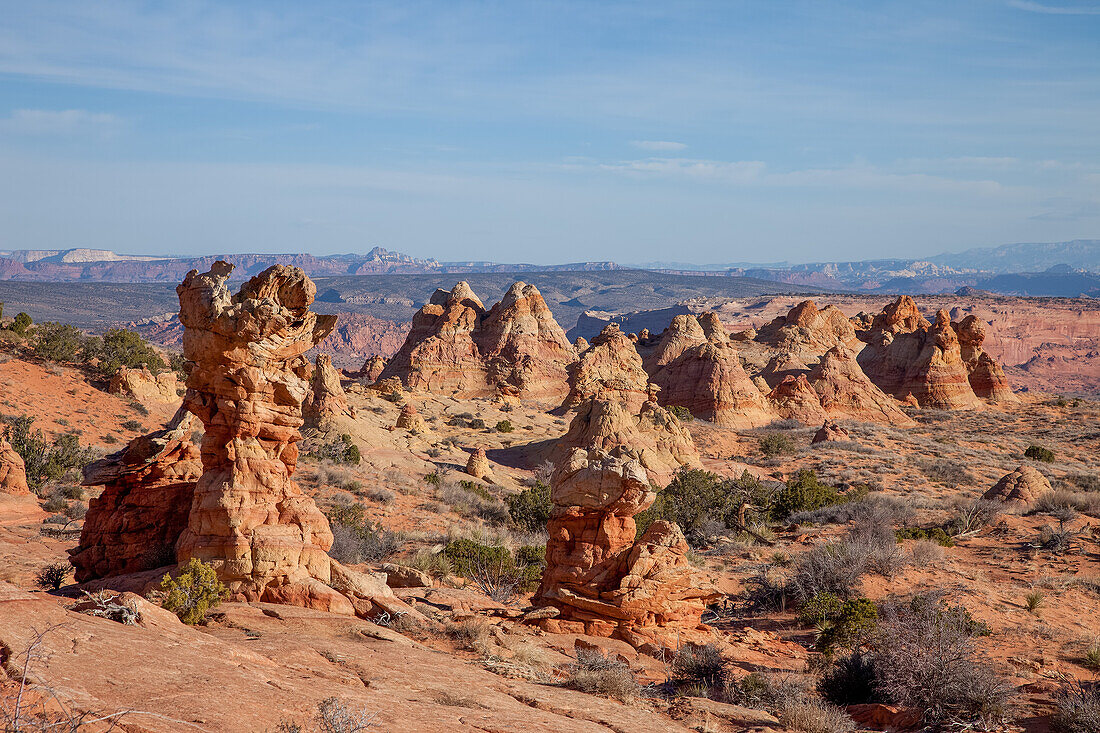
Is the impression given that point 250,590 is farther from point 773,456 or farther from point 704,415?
point 704,415

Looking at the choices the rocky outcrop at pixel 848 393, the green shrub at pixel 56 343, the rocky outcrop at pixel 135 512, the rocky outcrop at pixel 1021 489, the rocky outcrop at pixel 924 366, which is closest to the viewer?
the rocky outcrop at pixel 135 512

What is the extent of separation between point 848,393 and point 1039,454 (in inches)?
428

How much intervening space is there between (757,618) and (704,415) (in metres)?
26.9

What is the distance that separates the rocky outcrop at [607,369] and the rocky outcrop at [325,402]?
1400 centimetres

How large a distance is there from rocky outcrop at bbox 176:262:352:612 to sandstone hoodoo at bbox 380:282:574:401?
37.4 metres

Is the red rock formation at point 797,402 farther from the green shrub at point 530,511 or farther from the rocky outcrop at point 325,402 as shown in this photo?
the rocky outcrop at point 325,402

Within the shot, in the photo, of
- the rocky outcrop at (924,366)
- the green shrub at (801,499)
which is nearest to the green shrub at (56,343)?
the green shrub at (801,499)

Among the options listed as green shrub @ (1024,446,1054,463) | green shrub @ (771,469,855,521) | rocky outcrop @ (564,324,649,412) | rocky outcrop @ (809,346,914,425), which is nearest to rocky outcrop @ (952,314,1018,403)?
rocky outcrop @ (809,346,914,425)

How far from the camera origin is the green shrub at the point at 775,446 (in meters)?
35.1

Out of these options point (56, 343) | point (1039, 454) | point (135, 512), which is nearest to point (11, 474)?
point (135, 512)

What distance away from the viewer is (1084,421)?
160ft

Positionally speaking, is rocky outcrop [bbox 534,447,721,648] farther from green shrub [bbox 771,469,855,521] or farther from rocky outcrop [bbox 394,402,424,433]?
rocky outcrop [bbox 394,402,424,433]

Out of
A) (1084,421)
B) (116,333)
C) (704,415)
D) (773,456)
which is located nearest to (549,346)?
(704,415)

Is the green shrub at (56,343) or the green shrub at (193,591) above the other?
the green shrub at (56,343)
